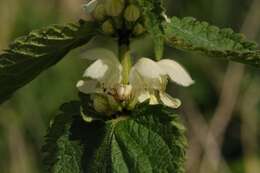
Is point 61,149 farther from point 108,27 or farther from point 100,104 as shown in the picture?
point 108,27

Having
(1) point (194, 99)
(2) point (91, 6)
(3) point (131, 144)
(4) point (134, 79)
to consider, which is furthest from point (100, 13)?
(1) point (194, 99)

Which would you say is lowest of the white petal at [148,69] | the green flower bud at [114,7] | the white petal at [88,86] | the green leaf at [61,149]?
the green leaf at [61,149]

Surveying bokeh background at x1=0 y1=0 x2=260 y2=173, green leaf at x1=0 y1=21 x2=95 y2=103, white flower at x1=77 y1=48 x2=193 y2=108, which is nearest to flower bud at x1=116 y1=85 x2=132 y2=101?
white flower at x1=77 y1=48 x2=193 y2=108

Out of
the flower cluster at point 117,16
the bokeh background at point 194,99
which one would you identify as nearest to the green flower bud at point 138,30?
the flower cluster at point 117,16

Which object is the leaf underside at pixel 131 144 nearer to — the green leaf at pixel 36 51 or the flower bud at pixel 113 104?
the flower bud at pixel 113 104

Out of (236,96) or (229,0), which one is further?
(229,0)

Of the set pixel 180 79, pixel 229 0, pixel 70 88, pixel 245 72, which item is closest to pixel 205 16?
pixel 229 0

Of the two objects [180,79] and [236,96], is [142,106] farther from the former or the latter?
[236,96]

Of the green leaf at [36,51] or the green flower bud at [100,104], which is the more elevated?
the green leaf at [36,51]
